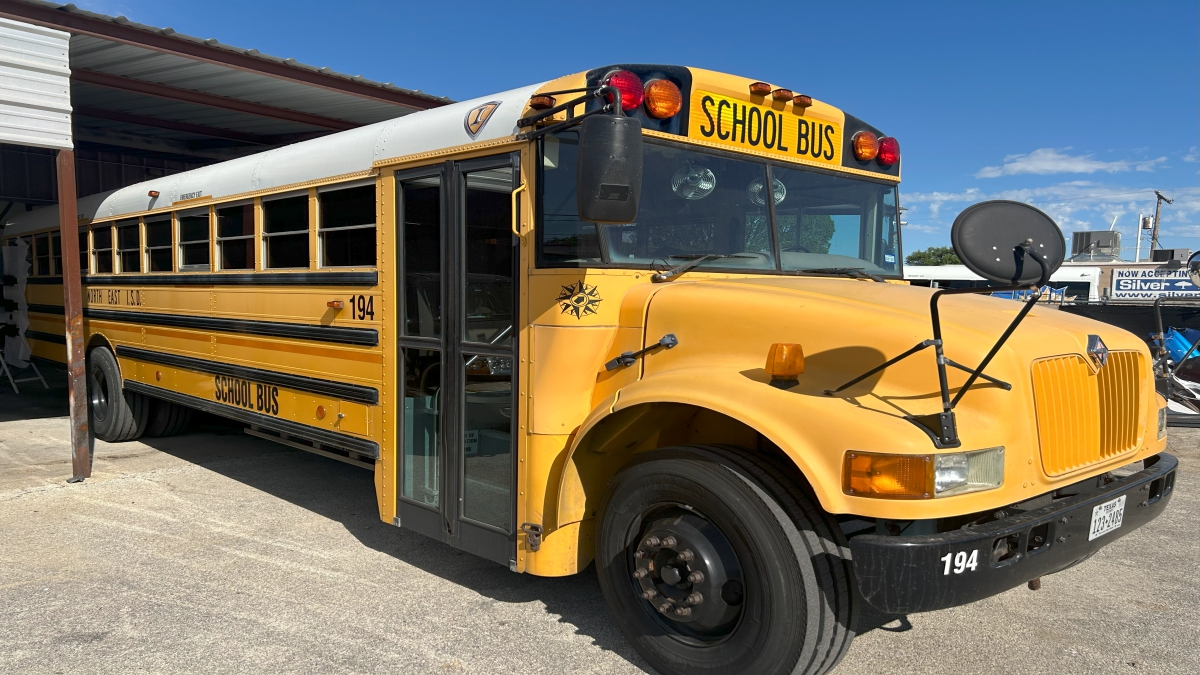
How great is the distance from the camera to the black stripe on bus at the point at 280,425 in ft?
13.9

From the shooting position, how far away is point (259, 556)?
432cm

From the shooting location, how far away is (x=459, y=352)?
3592 mm

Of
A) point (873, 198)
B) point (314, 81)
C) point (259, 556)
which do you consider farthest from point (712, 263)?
point (314, 81)

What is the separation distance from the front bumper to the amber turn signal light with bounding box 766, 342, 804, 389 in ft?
1.71

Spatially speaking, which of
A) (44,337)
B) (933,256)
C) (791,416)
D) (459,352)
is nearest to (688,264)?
(791,416)

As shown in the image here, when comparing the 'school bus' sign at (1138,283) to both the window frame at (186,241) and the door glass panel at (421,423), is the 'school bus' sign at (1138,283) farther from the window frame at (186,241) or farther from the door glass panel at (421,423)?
the door glass panel at (421,423)

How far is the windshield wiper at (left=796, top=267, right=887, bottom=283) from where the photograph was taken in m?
3.58

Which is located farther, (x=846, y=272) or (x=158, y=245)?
(x=158, y=245)

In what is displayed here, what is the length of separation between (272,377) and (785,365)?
343 centimetres

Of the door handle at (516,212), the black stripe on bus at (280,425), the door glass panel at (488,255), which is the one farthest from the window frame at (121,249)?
the door handle at (516,212)

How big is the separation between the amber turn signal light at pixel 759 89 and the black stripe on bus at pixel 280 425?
7.94 ft

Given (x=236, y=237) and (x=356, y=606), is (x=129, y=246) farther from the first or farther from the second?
(x=356, y=606)

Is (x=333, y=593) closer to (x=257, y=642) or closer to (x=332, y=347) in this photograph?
(x=257, y=642)

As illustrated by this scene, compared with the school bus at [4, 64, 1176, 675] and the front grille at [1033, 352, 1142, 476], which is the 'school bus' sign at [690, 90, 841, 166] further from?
the front grille at [1033, 352, 1142, 476]
